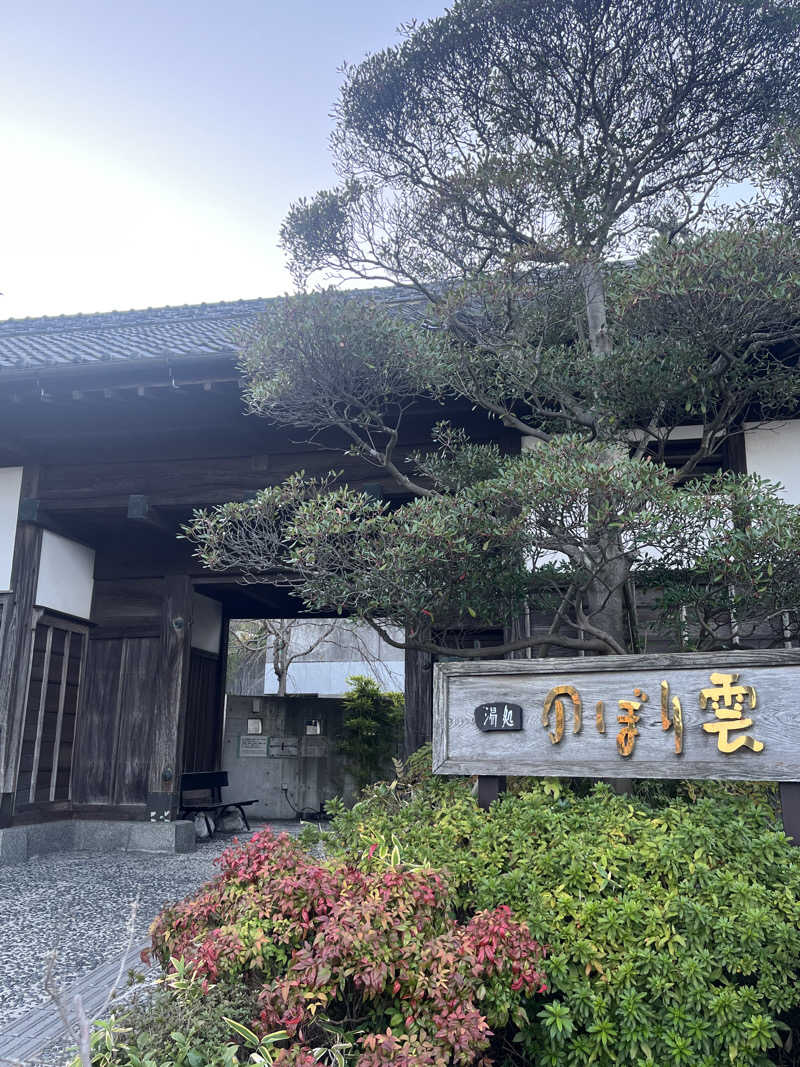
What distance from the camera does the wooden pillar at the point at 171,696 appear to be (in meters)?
7.56

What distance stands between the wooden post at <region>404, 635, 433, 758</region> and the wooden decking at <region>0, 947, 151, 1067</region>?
4271mm

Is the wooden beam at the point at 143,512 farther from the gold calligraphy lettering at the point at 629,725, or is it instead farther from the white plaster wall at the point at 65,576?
the gold calligraphy lettering at the point at 629,725

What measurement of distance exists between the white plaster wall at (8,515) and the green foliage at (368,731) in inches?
199

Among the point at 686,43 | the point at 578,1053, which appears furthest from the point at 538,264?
the point at 578,1053

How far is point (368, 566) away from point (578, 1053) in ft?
7.78

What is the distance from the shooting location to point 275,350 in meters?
4.67

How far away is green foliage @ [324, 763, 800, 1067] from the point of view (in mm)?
2516

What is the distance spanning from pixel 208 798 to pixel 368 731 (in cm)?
245

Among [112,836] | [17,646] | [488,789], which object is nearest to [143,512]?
[17,646]

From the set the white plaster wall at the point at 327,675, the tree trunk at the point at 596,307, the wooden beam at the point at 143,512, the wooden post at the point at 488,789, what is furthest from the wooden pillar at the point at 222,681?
the white plaster wall at the point at 327,675

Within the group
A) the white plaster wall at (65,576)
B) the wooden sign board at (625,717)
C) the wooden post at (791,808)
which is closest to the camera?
the wooden post at (791,808)

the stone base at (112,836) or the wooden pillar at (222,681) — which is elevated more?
the wooden pillar at (222,681)

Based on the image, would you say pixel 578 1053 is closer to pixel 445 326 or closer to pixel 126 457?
pixel 445 326

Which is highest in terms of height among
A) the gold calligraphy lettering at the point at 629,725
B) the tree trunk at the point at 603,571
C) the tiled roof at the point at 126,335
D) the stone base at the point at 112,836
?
the tiled roof at the point at 126,335
